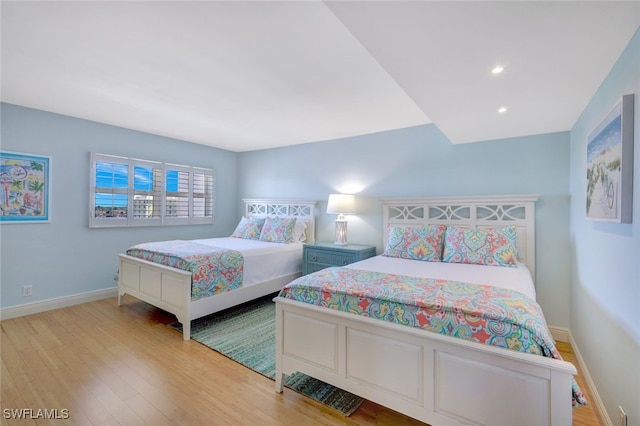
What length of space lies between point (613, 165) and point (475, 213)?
1763 mm

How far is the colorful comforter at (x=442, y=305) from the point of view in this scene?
1.36m

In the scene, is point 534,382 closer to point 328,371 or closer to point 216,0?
point 328,371

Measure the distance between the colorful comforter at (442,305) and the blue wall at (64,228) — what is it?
3288mm

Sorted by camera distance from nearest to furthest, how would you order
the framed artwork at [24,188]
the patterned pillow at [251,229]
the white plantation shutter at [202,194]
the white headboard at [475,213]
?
1. the white headboard at [475,213]
2. the framed artwork at [24,188]
3. the patterned pillow at [251,229]
4. the white plantation shutter at [202,194]

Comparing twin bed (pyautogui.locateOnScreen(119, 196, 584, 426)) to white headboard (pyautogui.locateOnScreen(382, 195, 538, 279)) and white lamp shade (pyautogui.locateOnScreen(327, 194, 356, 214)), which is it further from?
white lamp shade (pyautogui.locateOnScreen(327, 194, 356, 214))

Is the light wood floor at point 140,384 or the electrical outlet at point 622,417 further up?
the electrical outlet at point 622,417

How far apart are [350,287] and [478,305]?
74cm

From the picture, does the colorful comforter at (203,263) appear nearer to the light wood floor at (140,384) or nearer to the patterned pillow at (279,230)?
the light wood floor at (140,384)

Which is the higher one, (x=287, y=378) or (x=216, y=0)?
(x=216, y=0)

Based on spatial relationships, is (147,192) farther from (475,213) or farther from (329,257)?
(475,213)

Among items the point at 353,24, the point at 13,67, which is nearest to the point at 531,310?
the point at 353,24

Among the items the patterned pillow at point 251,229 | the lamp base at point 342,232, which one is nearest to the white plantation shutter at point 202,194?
the patterned pillow at point 251,229

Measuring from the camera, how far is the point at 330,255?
3.83 meters

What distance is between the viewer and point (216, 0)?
1.52m
